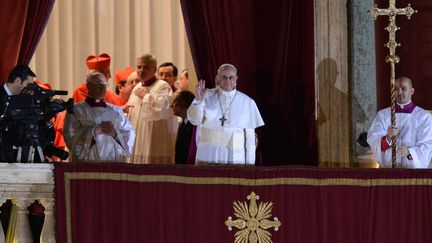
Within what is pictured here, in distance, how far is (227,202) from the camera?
9.56m

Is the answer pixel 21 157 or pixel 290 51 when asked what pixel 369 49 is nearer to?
pixel 290 51

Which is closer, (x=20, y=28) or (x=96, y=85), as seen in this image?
(x=96, y=85)

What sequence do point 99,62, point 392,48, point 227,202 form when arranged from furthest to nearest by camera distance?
point 99,62 → point 392,48 → point 227,202

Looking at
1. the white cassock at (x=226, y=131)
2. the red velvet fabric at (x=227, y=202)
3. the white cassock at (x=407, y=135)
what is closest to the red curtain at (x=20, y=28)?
the white cassock at (x=226, y=131)

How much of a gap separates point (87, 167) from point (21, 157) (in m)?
0.47

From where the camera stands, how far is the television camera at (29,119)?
940cm

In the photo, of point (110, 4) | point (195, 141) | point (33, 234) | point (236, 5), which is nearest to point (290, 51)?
point (236, 5)

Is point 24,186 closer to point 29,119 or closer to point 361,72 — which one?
point 29,119

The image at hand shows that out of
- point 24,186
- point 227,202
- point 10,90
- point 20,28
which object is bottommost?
point 227,202

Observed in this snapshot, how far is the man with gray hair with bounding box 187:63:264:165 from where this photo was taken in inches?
408

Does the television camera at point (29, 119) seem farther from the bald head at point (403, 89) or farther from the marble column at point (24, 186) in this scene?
the bald head at point (403, 89)

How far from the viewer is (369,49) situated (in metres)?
11.8

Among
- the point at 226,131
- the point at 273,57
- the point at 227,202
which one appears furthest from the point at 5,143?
the point at 273,57

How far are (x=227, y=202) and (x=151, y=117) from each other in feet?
8.35
